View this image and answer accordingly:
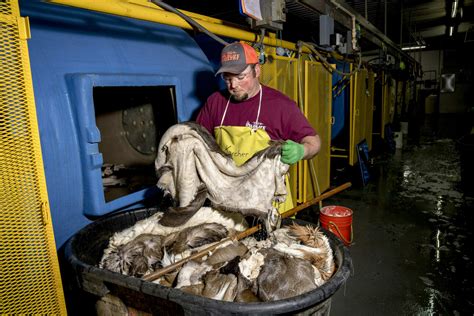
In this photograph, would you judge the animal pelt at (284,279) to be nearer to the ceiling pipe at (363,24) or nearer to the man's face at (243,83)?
the man's face at (243,83)

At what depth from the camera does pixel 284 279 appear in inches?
58.7

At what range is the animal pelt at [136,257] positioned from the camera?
180 cm

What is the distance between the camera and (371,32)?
659cm

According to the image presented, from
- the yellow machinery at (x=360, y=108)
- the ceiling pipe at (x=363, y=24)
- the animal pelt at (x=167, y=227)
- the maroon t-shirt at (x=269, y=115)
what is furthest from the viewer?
the yellow machinery at (x=360, y=108)

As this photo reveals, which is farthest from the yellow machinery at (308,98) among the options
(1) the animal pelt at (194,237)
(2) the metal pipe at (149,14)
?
(1) the animal pelt at (194,237)

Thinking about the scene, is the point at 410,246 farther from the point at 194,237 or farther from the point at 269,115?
the point at 194,237

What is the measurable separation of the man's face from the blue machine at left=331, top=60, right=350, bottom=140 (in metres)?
3.92

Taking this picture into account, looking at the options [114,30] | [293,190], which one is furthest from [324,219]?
[114,30]

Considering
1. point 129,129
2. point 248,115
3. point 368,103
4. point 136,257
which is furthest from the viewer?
point 368,103

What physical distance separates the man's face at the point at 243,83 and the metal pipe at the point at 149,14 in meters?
0.55

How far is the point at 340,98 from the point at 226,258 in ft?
18.9

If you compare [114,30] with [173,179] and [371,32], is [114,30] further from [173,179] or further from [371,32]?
[371,32]

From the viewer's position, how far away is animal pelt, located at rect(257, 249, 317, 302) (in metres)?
1.45

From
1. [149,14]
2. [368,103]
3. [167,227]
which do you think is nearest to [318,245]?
[167,227]
